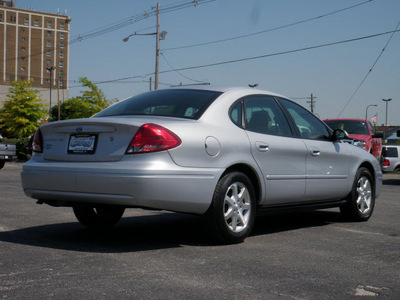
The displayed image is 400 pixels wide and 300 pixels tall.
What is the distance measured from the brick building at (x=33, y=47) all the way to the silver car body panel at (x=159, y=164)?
10741cm

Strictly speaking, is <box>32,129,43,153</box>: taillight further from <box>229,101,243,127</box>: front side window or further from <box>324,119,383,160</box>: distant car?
<box>324,119,383,160</box>: distant car

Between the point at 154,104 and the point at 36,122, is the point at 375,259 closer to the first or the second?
the point at 154,104

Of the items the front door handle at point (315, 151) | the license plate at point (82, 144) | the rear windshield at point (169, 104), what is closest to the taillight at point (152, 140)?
the license plate at point (82, 144)

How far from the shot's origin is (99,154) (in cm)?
515

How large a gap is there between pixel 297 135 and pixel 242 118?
0.97 m

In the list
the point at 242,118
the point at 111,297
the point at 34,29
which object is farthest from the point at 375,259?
the point at 34,29

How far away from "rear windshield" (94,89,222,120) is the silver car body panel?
123 millimetres

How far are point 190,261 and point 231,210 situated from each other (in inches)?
38.5

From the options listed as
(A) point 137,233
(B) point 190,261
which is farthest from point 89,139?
(B) point 190,261

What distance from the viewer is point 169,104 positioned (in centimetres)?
574

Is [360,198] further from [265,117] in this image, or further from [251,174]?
[251,174]

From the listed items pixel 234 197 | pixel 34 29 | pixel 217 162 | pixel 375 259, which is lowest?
pixel 375 259

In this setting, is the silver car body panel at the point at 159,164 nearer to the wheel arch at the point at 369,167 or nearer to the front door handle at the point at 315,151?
the front door handle at the point at 315,151

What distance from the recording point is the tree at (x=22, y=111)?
61.8 meters
